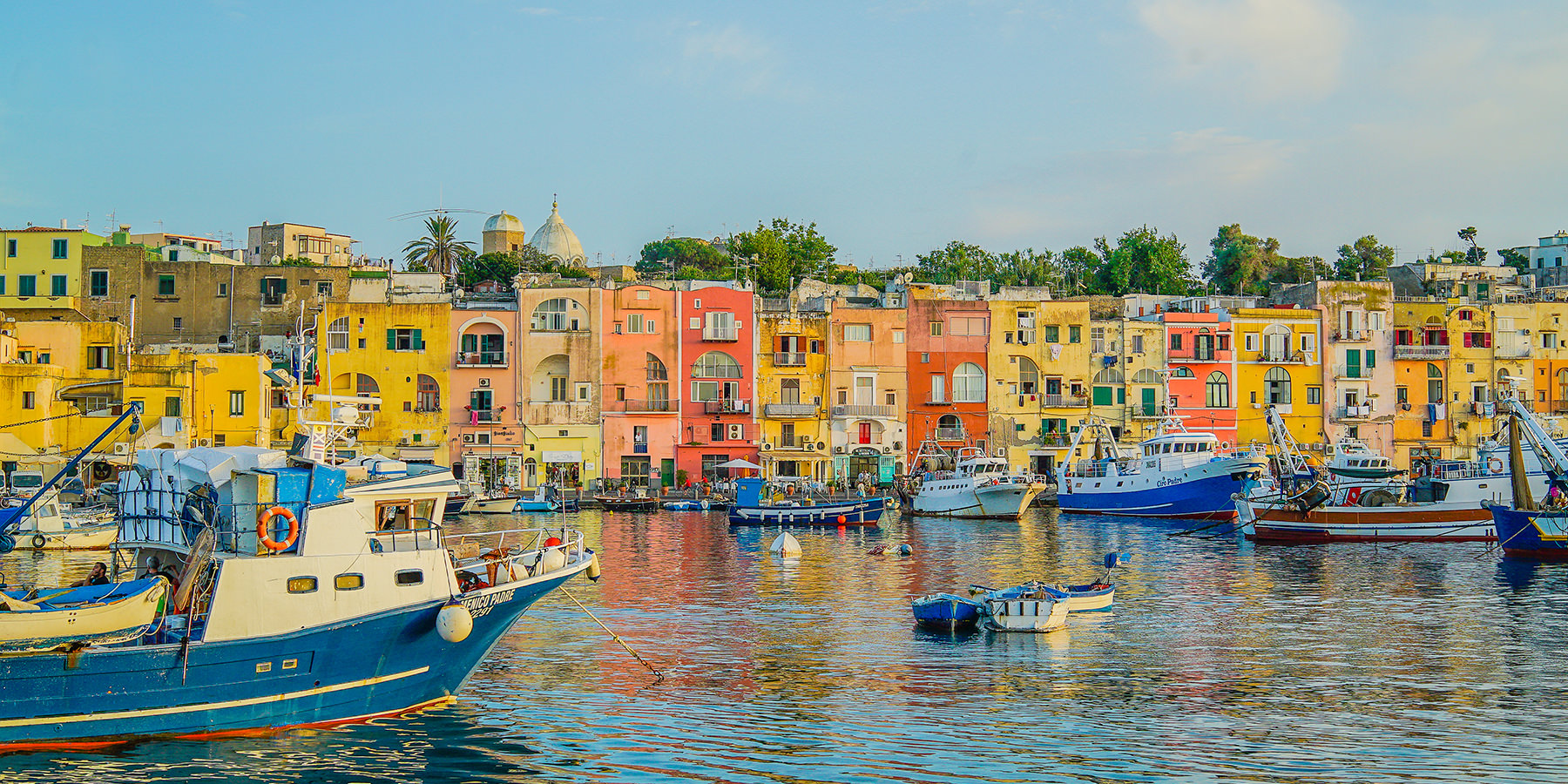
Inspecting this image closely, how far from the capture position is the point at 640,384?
3295 inches

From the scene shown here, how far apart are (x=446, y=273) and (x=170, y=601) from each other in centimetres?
8067

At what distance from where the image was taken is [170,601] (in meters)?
21.7

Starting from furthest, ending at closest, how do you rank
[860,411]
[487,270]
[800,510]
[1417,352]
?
1. [487,270]
2. [1417,352]
3. [860,411]
4. [800,510]

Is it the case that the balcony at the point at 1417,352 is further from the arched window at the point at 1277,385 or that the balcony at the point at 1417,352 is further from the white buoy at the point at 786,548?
the white buoy at the point at 786,548

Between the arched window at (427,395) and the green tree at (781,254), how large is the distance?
2475 cm

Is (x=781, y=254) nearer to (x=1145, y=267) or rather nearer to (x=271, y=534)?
(x=1145, y=267)

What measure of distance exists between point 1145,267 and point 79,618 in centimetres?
9723

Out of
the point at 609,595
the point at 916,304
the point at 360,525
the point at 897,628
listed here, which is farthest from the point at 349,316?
the point at 360,525

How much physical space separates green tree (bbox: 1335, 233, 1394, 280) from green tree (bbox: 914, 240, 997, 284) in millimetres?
27189

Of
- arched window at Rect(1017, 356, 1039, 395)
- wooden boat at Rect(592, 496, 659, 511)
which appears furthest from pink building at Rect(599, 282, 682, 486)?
arched window at Rect(1017, 356, 1039, 395)

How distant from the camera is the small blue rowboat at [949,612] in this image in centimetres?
3272

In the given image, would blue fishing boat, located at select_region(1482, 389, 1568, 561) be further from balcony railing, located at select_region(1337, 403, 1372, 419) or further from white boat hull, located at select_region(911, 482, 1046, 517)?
balcony railing, located at select_region(1337, 403, 1372, 419)

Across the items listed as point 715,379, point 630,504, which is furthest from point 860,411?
point 630,504

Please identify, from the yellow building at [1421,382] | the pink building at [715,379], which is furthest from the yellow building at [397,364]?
the yellow building at [1421,382]
